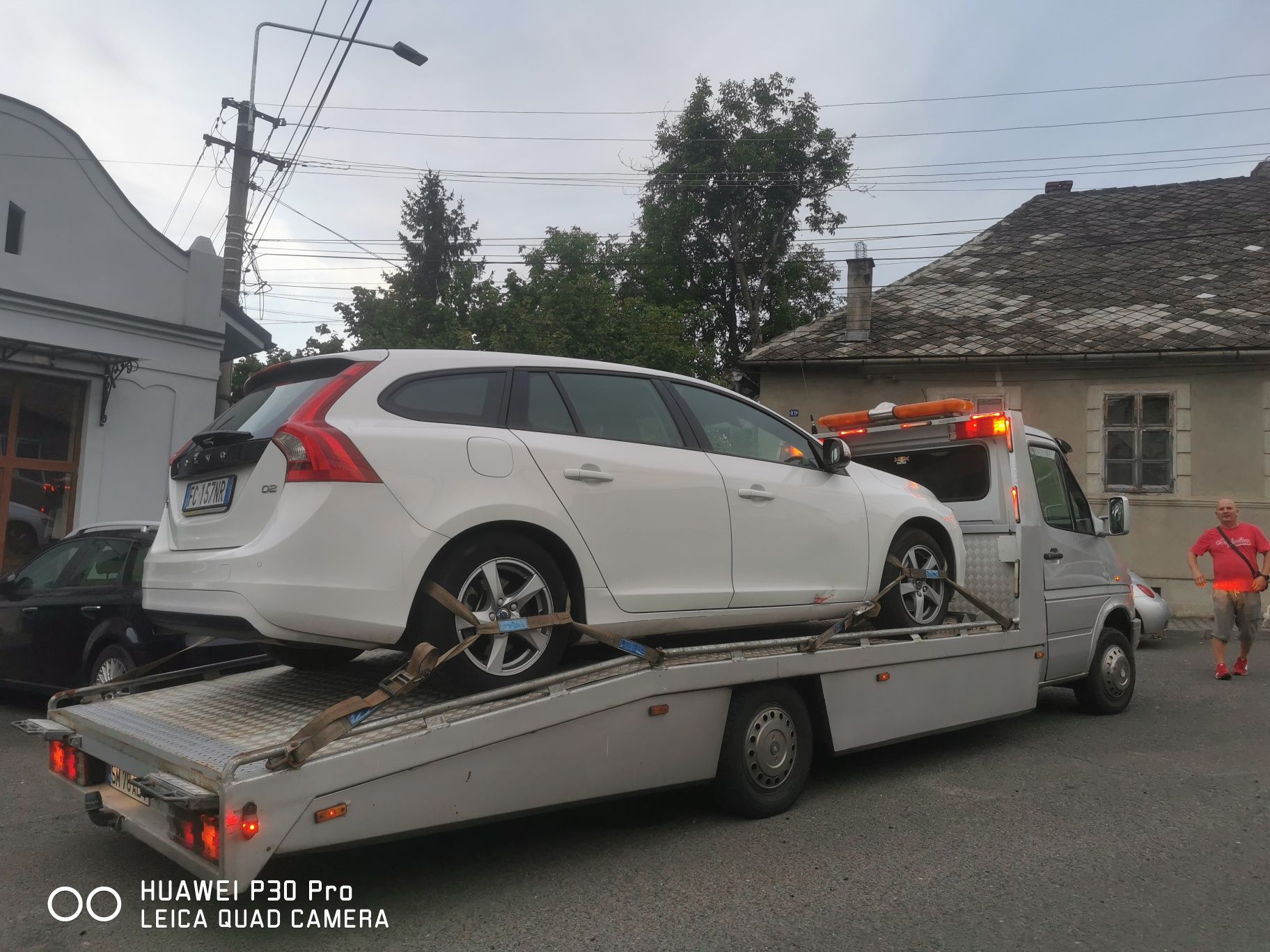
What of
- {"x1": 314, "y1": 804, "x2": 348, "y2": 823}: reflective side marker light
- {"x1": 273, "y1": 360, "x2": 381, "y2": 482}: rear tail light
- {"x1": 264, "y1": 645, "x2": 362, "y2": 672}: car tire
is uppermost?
{"x1": 273, "y1": 360, "x2": 381, "y2": 482}: rear tail light

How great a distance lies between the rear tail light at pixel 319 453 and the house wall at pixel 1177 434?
14200mm

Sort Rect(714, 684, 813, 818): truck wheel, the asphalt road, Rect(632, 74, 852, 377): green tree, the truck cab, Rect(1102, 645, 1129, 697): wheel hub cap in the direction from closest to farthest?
the asphalt road
Rect(714, 684, 813, 818): truck wheel
the truck cab
Rect(1102, 645, 1129, 697): wheel hub cap
Rect(632, 74, 852, 377): green tree

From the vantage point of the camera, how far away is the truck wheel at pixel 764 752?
15.6 ft

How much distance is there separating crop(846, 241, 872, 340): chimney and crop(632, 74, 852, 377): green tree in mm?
9094

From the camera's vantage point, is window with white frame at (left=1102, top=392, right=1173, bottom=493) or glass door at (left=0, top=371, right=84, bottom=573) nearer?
glass door at (left=0, top=371, right=84, bottom=573)

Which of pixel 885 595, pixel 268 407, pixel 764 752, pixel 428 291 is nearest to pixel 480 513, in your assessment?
pixel 268 407

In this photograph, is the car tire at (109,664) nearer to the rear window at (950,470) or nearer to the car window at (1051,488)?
the rear window at (950,470)

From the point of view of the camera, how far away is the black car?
6797 millimetres

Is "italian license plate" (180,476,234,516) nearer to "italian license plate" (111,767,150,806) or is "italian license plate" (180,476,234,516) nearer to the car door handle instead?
"italian license plate" (111,767,150,806)

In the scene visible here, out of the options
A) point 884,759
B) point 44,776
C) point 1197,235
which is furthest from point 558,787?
point 1197,235

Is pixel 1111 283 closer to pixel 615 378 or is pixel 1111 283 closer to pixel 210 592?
pixel 615 378

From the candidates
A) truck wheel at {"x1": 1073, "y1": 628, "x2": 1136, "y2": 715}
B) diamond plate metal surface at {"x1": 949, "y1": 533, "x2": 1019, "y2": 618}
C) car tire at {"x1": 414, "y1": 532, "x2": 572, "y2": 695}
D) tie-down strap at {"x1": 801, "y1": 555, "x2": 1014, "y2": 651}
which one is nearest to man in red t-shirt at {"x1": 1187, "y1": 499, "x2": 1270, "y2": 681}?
truck wheel at {"x1": 1073, "y1": 628, "x2": 1136, "y2": 715}

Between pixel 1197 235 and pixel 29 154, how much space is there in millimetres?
18519

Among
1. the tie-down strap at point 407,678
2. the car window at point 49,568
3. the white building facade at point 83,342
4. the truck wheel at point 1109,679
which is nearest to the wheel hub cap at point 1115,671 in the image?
the truck wheel at point 1109,679
